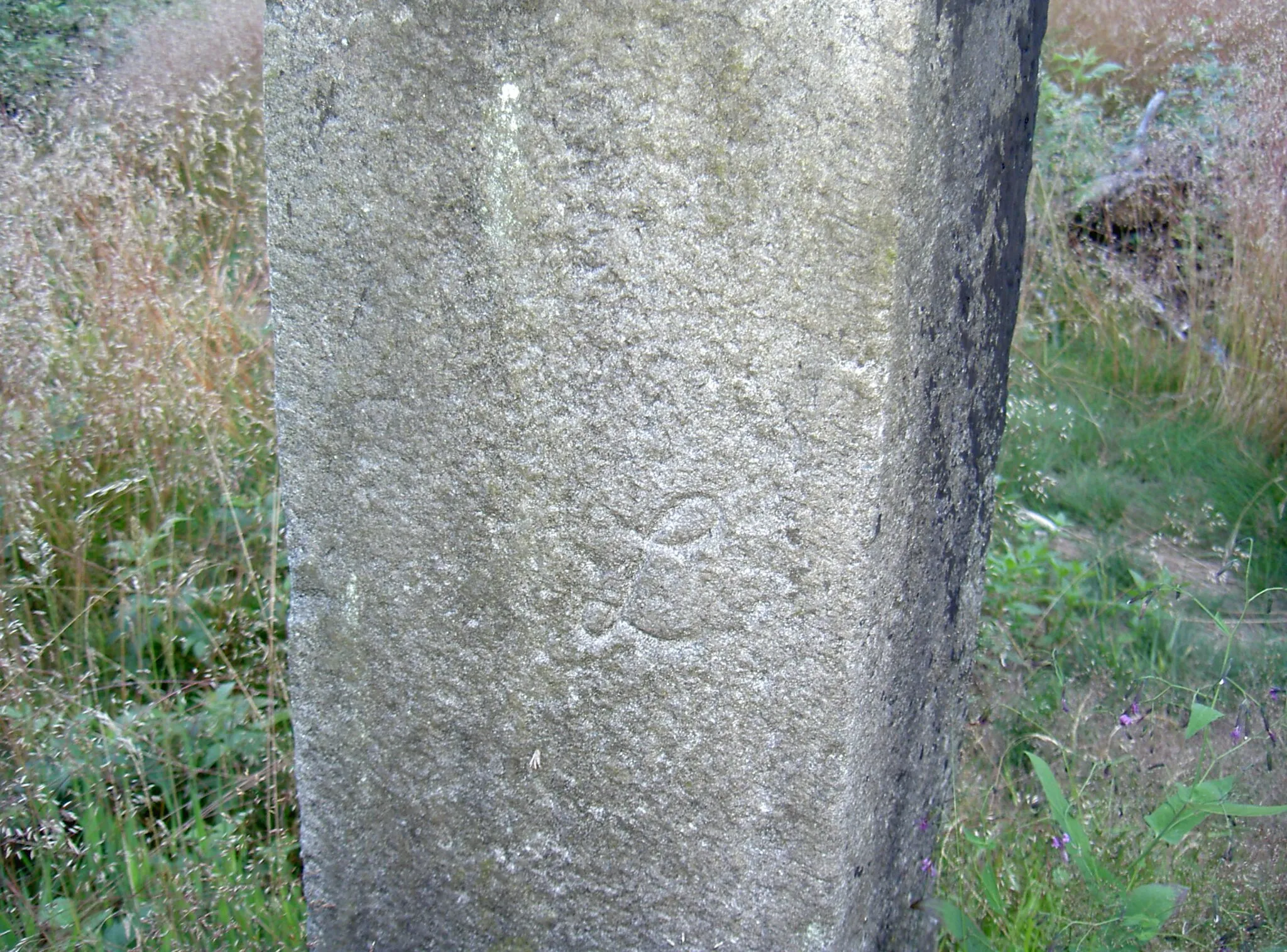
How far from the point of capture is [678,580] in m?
1.16

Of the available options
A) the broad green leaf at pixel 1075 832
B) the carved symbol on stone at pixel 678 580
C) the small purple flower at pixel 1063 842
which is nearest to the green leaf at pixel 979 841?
the small purple flower at pixel 1063 842

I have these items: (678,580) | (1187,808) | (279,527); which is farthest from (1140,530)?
(678,580)

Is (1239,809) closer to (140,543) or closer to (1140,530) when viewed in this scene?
(140,543)

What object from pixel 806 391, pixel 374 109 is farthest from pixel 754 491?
pixel 374 109

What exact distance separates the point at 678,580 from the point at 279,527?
5.17 feet

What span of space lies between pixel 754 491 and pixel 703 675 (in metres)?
0.22

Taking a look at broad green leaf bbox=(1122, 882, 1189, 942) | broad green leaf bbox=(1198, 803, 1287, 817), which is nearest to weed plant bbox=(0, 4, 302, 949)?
broad green leaf bbox=(1122, 882, 1189, 942)

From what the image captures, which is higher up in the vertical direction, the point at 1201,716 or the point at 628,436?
the point at 628,436

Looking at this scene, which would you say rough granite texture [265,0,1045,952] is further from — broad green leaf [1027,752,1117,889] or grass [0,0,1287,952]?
grass [0,0,1287,952]

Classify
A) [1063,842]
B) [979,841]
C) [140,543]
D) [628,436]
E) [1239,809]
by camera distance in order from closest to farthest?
[628,436] < [1239,809] < [1063,842] < [979,841] < [140,543]

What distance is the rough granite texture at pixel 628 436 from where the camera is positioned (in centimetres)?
104

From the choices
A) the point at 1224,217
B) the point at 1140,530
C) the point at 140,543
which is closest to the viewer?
the point at 140,543

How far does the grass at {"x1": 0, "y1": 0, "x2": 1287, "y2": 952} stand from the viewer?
172cm

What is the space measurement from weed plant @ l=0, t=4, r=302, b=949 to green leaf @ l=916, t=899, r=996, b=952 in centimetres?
92
